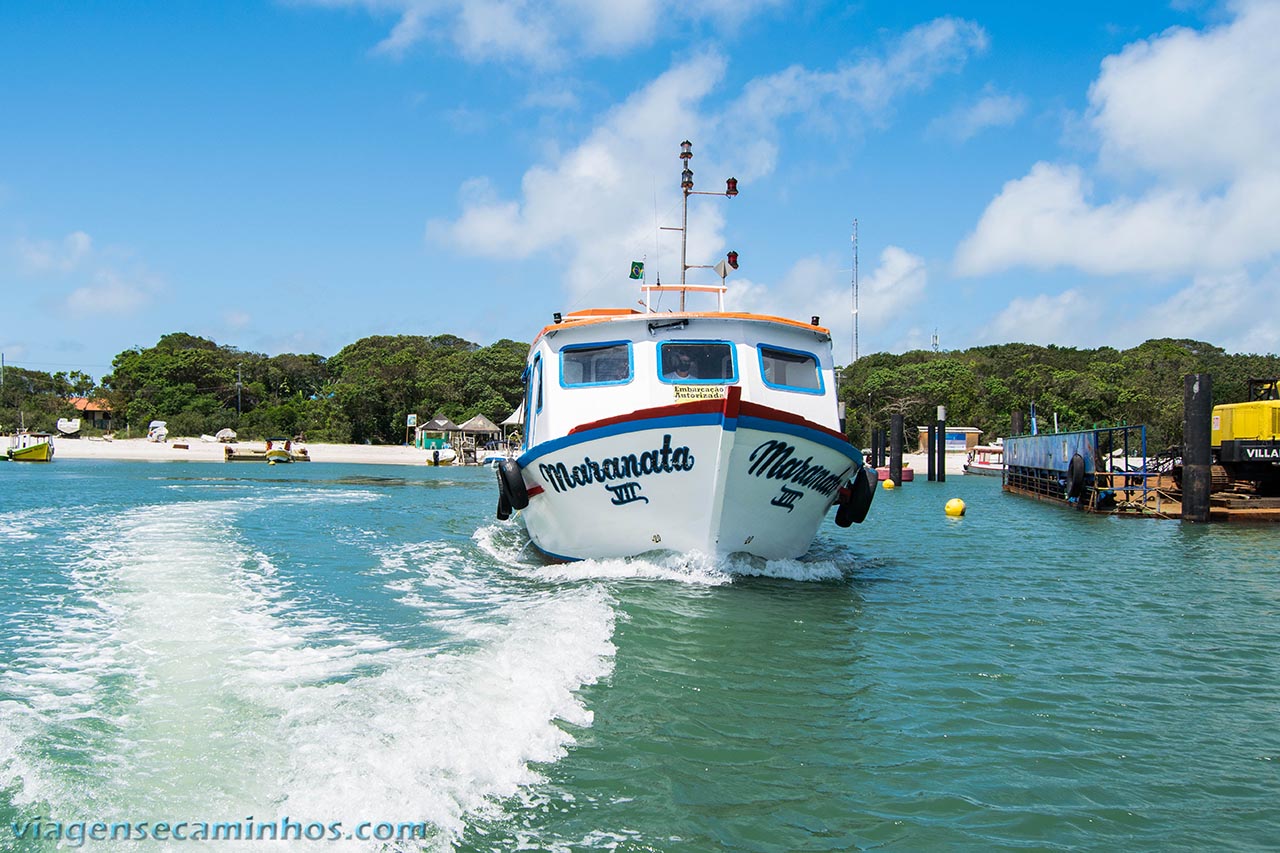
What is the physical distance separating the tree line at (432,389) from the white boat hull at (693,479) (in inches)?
2364

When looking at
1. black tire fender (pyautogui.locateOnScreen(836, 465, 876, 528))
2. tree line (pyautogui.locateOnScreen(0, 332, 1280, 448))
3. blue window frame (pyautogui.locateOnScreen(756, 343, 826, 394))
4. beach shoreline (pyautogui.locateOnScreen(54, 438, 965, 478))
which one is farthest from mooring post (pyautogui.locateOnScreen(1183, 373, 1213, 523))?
tree line (pyautogui.locateOnScreen(0, 332, 1280, 448))

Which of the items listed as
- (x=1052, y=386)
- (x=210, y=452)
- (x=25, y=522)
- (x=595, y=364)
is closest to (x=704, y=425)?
(x=595, y=364)

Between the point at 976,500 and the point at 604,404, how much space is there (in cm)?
2671

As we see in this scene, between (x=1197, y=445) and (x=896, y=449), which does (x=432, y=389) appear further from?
(x=1197, y=445)

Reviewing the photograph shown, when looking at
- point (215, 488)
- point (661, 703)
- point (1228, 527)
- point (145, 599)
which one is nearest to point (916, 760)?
point (661, 703)

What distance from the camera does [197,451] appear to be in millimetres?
60812

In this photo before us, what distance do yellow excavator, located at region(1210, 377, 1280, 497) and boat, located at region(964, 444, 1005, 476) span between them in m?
30.3

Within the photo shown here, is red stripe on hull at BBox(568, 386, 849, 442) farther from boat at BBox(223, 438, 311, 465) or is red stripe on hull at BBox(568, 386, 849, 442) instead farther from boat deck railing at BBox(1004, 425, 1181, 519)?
boat at BBox(223, 438, 311, 465)

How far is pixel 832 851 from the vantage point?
410 centimetres

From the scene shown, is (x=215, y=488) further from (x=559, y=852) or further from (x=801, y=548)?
(x=559, y=852)

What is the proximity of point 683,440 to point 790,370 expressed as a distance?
3.02 m

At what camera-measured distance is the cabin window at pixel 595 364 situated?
38.8 ft

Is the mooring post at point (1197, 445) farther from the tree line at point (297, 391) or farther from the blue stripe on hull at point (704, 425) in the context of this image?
the tree line at point (297, 391)

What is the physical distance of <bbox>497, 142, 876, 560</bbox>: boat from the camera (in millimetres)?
10062
